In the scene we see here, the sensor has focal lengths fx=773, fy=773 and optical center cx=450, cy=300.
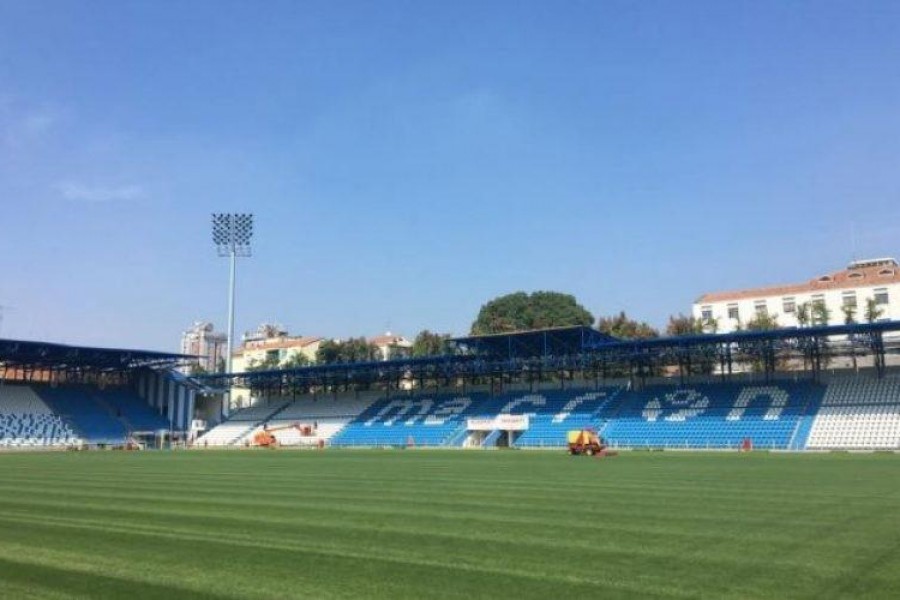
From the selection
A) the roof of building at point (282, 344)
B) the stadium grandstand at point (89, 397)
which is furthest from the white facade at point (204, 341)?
the stadium grandstand at point (89, 397)

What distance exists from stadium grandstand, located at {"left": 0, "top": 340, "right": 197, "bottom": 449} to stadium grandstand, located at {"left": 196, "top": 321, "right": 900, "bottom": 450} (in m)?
4.28

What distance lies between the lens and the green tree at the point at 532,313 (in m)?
89.6

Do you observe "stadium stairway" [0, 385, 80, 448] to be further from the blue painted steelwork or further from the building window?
the building window

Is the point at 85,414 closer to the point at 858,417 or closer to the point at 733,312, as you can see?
the point at 858,417

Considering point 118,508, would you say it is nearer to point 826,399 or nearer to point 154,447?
point 826,399

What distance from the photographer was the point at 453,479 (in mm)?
23359

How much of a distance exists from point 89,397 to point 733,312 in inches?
2802

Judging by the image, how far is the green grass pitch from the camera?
8.20 metres

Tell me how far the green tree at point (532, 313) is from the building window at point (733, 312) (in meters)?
16.8

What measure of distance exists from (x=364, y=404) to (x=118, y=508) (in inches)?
2249

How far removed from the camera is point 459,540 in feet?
36.8

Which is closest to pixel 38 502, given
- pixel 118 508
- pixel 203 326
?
pixel 118 508

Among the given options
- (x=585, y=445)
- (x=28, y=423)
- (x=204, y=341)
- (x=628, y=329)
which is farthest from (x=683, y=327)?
(x=204, y=341)

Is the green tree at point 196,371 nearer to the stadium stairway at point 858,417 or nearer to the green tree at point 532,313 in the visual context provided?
the green tree at point 532,313
